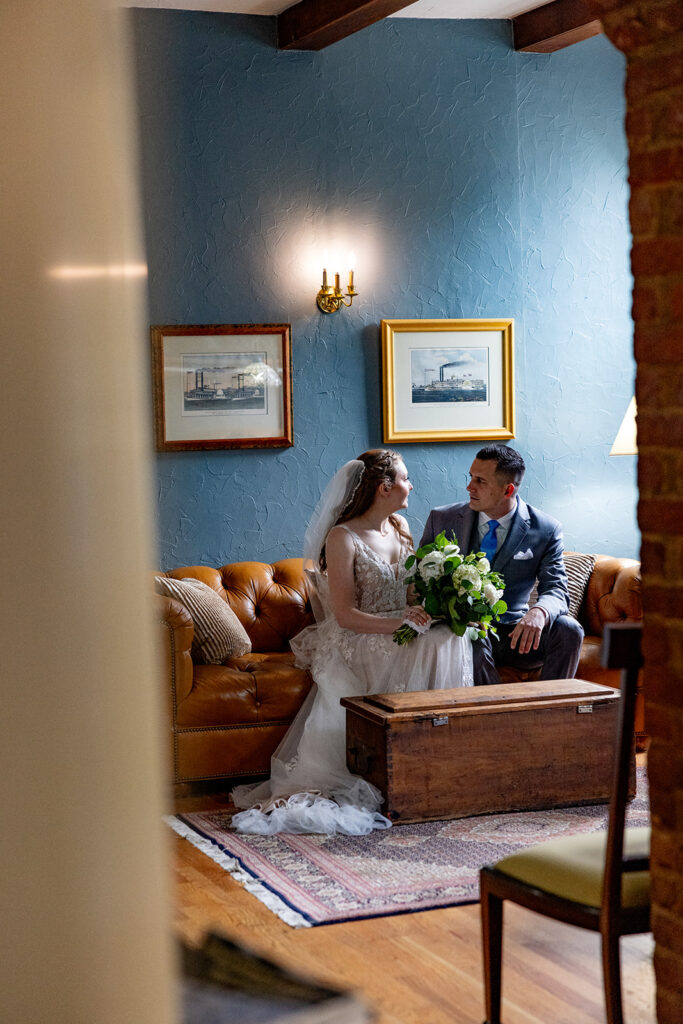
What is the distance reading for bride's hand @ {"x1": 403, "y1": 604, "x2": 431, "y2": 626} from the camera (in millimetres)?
4727

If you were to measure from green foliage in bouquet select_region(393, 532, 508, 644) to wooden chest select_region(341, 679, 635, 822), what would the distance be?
292 mm

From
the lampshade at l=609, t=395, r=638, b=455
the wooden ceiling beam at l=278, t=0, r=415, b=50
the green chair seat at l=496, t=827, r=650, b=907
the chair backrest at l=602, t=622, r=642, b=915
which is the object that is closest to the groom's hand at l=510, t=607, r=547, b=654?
the lampshade at l=609, t=395, r=638, b=455

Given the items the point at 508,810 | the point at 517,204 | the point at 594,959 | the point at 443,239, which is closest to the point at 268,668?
the point at 508,810

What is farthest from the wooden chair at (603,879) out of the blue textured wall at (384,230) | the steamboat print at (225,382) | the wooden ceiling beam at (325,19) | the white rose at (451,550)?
the wooden ceiling beam at (325,19)

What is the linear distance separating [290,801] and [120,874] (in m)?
4.07

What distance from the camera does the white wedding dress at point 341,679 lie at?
14.6 feet

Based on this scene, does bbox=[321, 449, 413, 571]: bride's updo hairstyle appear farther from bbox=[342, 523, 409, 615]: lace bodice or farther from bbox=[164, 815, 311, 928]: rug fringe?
bbox=[164, 815, 311, 928]: rug fringe

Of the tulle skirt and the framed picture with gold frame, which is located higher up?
the framed picture with gold frame

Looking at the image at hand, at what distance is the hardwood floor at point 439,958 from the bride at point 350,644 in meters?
0.89

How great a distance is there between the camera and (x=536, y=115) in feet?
21.9

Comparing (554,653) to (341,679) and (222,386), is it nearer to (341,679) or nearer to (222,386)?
(341,679)

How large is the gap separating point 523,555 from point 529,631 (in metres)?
0.41

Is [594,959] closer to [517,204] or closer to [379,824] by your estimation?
[379,824]

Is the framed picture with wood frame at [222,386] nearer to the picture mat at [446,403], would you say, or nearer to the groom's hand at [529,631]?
the picture mat at [446,403]
